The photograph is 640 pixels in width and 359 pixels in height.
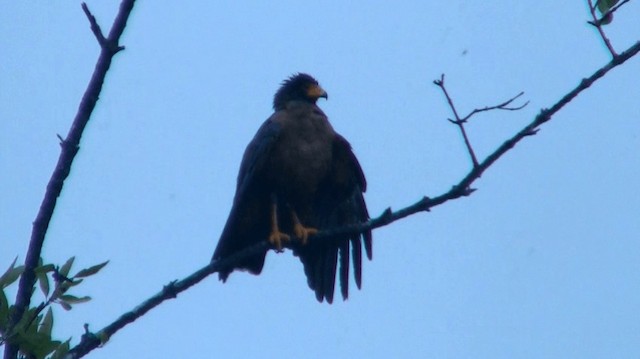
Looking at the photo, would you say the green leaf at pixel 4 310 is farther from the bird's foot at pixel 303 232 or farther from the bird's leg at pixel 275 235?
the bird's foot at pixel 303 232

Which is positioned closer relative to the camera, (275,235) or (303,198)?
(275,235)

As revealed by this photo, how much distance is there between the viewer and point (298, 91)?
801 centimetres

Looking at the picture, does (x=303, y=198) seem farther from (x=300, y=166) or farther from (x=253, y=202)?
(x=253, y=202)

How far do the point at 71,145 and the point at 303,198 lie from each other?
154 inches

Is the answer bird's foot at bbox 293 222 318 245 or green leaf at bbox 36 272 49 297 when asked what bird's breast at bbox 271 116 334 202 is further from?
green leaf at bbox 36 272 49 297

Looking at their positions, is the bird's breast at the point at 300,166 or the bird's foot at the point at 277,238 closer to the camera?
the bird's foot at the point at 277,238

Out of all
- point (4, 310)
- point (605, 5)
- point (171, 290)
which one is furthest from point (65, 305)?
point (605, 5)

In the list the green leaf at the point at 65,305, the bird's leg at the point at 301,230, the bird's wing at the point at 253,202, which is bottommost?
the green leaf at the point at 65,305

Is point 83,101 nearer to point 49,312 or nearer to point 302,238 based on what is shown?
point 49,312

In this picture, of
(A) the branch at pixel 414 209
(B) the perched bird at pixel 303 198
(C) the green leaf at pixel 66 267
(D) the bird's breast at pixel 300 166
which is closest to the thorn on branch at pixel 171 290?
(A) the branch at pixel 414 209

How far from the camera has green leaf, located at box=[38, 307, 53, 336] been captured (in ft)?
10.4

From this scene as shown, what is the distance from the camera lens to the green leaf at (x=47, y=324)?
3.17 m

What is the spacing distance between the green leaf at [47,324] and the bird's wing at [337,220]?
3.29 metres

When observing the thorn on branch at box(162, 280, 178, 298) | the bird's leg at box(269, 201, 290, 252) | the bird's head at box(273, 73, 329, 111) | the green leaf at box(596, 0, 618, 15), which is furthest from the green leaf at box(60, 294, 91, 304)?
the bird's head at box(273, 73, 329, 111)
